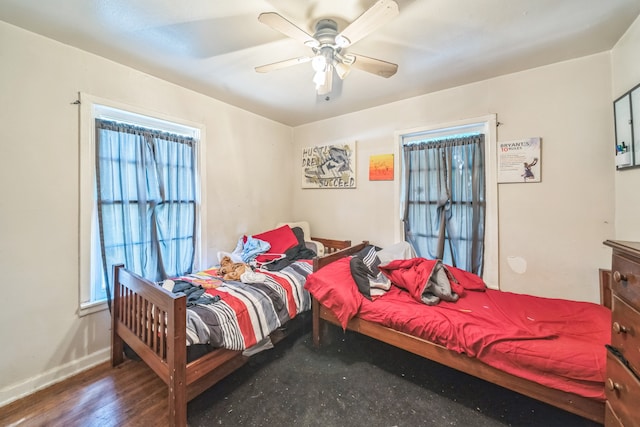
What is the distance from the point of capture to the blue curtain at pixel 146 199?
2027 mm

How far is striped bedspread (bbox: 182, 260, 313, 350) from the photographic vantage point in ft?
5.14

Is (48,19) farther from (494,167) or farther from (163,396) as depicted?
(494,167)

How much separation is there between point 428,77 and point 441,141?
0.63m

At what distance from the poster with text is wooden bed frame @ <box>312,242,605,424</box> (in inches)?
62.3

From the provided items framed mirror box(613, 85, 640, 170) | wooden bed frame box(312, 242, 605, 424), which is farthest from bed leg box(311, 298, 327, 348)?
framed mirror box(613, 85, 640, 170)

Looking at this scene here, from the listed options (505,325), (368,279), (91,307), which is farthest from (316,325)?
(91,307)

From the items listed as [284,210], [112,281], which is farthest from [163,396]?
[284,210]

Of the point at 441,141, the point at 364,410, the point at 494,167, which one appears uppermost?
Result: the point at 441,141

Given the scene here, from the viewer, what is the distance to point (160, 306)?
1.44 metres

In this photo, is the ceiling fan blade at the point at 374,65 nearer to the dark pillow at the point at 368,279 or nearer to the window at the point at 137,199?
the dark pillow at the point at 368,279

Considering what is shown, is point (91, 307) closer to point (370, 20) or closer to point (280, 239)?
point (280, 239)

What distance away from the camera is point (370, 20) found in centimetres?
122

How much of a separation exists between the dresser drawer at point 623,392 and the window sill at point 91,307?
3064 millimetres

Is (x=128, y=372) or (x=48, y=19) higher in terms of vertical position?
(x=48, y=19)
